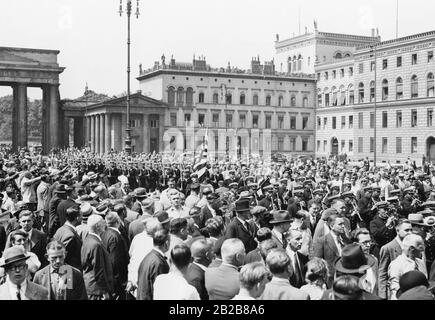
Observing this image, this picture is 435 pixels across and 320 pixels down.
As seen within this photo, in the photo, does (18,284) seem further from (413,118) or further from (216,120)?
(216,120)

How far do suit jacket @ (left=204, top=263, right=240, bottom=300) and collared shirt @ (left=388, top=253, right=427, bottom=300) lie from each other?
253 centimetres

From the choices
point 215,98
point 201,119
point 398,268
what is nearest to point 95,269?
point 398,268

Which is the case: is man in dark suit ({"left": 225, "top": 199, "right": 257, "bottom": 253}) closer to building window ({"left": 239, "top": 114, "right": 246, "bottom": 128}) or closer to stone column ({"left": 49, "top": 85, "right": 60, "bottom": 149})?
stone column ({"left": 49, "top": 85, "right": 60, "bottom": 149})

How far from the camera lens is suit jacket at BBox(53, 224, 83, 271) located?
9.11 meters

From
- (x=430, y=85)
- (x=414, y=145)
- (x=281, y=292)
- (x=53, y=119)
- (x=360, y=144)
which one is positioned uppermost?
(x=430, y=85)

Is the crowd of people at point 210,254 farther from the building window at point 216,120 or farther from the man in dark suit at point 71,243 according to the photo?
the building window at point 216,120

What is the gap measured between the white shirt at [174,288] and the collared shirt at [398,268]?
3235 mm

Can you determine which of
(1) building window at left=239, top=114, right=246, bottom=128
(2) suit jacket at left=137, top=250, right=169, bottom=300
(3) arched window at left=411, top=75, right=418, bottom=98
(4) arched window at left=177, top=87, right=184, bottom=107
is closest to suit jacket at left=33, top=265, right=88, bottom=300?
(2) suit jacket at left=137, top=250, right=169, bottom=300

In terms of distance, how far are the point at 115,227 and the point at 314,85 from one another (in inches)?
3445

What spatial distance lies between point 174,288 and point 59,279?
5.01ft

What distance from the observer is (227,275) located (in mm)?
7285

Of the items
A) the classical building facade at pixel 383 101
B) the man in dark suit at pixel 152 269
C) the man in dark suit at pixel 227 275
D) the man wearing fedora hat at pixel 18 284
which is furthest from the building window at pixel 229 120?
the man wearing fedora hat at pixel 18 284

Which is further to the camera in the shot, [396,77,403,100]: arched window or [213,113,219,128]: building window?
[213,113,219,128]: building window

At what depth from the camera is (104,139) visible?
8406cm
